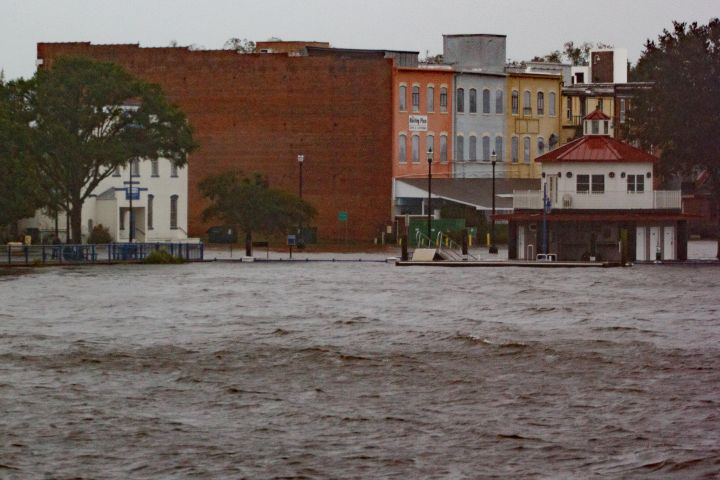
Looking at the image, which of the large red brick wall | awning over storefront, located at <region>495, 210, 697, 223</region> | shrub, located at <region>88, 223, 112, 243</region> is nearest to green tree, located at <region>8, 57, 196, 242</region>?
shrub, located at <region>88, 223, 112, 243</region>

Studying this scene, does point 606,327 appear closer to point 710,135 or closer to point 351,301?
point 351,301

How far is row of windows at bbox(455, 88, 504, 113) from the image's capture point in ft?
447

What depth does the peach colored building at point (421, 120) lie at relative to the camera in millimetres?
130875

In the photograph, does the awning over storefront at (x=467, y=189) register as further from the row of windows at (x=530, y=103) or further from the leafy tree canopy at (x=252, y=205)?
the leafy tree canopy at (x=252, y=205)

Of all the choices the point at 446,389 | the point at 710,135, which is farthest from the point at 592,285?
the point at 446,389

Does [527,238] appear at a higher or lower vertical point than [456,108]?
lower

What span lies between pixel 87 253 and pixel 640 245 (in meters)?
29.4

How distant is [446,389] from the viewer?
35.4 meters

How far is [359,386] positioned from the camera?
117ft

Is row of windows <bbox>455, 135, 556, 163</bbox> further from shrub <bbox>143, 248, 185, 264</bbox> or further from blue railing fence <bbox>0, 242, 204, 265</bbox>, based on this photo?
shrub <bbox>143, 248, 185, 264</bbox>

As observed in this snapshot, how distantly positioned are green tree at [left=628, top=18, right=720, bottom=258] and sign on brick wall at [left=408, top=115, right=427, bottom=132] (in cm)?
2763

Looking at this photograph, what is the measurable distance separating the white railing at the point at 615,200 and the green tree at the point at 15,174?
2643cm

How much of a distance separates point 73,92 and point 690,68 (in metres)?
35.3

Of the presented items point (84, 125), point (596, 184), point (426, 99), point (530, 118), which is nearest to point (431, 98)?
point (426, 99)
